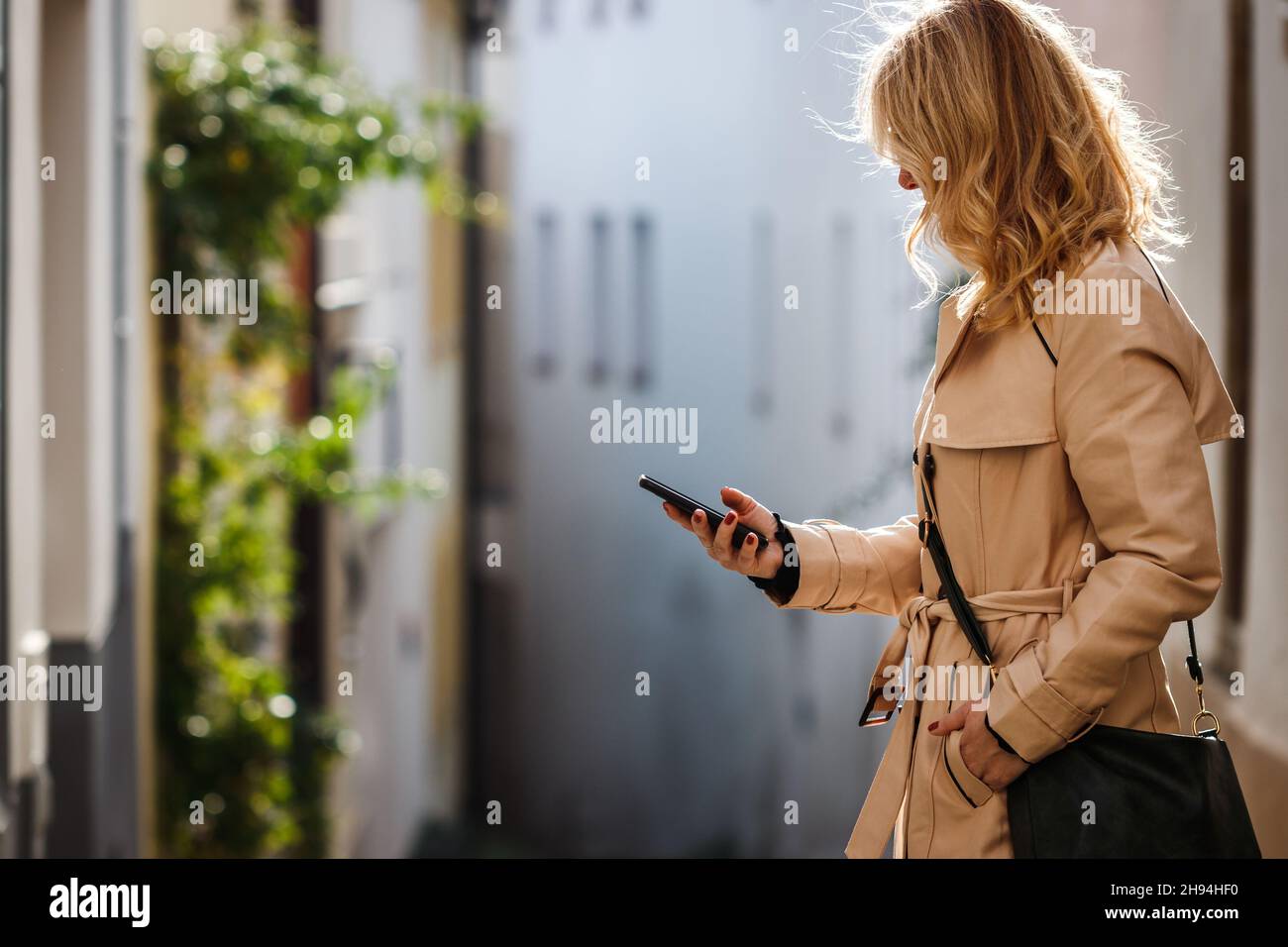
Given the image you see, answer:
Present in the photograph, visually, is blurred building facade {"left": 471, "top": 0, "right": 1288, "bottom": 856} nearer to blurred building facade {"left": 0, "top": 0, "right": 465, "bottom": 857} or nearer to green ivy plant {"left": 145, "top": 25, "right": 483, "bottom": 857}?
blurred building facade {"left": 0, "top": 0, "right": 465, "bottom": 857}

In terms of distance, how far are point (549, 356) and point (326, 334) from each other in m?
2.51

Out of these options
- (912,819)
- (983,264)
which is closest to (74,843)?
(912,819)

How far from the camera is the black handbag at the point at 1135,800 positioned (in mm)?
1410

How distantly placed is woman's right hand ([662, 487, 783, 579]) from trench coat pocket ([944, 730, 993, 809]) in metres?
0.34

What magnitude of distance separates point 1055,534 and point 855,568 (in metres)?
0.31

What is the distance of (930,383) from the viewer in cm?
158

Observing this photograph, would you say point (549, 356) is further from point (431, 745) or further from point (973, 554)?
point (973, 554)

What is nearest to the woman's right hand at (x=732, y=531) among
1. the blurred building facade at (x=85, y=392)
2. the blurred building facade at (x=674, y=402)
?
the blurred building facade at (x=85, y=392)

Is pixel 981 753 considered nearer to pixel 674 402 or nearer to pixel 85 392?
pixel 85 392

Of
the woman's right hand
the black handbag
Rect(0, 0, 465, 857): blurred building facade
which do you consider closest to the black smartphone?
the woman's right hand

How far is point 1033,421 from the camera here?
1.43 m

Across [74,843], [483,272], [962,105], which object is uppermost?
[483,272]

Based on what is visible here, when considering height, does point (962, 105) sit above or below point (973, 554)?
above

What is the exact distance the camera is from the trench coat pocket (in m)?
1.46
